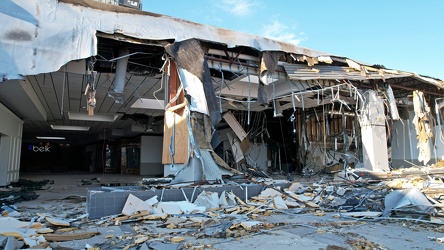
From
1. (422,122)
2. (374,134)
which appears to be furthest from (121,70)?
(422,122)

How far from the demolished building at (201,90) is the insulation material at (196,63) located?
23 mm

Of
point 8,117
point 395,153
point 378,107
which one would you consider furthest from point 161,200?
point 395,153

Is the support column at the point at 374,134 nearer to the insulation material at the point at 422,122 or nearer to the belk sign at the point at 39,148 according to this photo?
the insulation material at the point at 422,122

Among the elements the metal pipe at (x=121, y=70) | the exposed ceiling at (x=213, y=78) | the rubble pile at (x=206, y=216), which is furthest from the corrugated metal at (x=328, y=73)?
the metal pipe at (x=121, y=70)

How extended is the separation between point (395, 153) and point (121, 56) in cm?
1152

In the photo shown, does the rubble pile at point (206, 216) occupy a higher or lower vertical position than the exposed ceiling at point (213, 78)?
lower

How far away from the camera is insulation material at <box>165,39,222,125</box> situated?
617 cm

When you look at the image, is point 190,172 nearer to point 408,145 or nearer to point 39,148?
point 408,145

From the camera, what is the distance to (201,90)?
622 centimetres

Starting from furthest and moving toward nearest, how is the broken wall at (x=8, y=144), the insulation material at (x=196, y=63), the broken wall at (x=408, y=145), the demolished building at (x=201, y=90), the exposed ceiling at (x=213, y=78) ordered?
the broken wall at (x=408, y=145) → the broken wall at (x=8, y=144) → the exposed ceiling at (x=213, y=78) → the insulation material at (x=196, y=63) → the demolished building at (x=201, y=90)

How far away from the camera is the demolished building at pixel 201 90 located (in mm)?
5527

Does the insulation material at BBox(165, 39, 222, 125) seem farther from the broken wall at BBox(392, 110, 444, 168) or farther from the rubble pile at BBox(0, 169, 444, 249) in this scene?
the broken wall at BBox(392, 110, 444, 168)

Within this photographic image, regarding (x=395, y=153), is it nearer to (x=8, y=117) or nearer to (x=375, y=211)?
(x=375, y=211)

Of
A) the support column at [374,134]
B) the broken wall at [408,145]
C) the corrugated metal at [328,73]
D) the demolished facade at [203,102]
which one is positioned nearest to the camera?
the demolished facade at [203,102]
